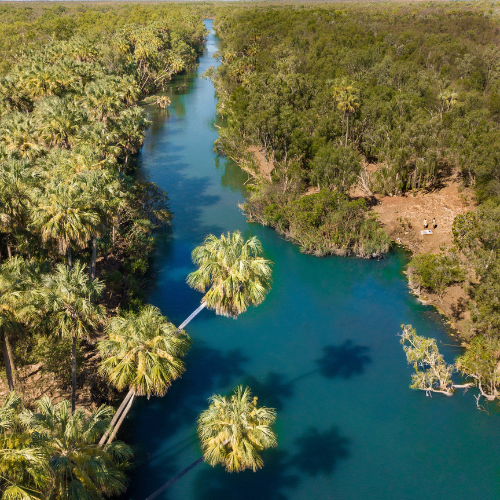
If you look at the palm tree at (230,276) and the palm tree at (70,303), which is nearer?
the palm tree at (70,303)

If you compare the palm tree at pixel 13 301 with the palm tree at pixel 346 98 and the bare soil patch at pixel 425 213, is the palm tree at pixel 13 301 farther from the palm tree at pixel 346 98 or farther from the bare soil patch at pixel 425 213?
the palm tree at pixel 346 98

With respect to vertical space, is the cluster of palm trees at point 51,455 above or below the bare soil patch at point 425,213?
above

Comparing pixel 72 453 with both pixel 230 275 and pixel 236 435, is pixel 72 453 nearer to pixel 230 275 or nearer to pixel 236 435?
pixel 236 435

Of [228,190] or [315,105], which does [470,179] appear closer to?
[315,105]

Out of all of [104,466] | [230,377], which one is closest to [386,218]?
[230,377]

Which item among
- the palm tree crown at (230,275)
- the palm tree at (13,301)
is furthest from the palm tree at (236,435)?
the palm tree at (13,301)

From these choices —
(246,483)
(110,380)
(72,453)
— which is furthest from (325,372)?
(72,453)
